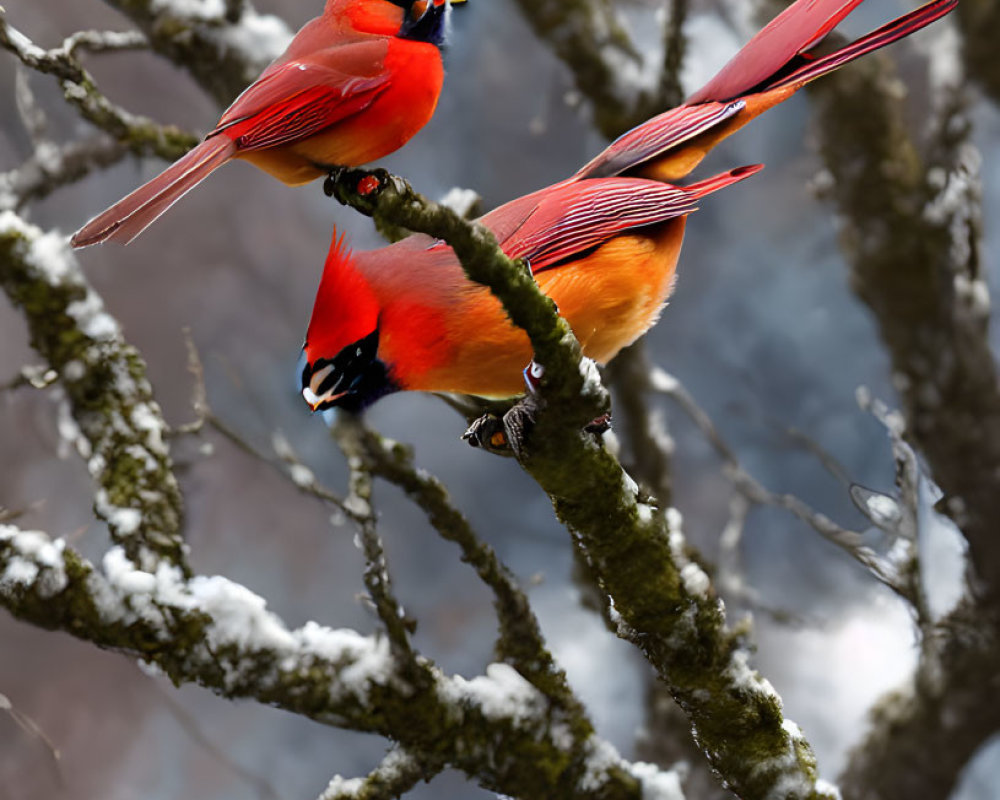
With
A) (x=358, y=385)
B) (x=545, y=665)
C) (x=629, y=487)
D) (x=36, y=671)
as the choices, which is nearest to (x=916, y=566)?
(x=545, y=665)

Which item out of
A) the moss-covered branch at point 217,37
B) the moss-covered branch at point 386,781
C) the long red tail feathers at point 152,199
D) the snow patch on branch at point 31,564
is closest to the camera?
the long red tail feathers at point 152,199

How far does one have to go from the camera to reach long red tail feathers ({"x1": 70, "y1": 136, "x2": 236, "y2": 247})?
27.6 inches

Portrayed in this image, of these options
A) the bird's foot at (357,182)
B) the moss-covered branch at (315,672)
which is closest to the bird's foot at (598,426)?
the bird's foot at (357,182)

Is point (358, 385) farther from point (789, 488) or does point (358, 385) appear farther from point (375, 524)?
point (789, 488)

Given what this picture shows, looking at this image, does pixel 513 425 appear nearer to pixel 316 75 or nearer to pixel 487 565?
pixel 316 75

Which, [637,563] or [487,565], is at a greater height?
[487,565]

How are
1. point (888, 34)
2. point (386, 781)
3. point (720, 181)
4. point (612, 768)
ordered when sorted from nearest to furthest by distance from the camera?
point (888, 34) → point (720, 181) → point (386, 781) → point (612, 768)

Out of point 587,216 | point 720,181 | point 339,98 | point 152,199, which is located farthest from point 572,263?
point 152,199

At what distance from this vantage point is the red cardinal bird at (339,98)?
0.82 metres

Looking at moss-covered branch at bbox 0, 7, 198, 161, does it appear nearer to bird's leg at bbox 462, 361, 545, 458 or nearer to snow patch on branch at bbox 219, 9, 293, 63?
snow patch on branch at bbox 219, 9, 293, 63

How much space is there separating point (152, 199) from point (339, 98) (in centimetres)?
19

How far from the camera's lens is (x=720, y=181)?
0.93 m

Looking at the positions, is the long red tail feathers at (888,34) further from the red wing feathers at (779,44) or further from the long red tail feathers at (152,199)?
the long red tail feathers at (152,199)

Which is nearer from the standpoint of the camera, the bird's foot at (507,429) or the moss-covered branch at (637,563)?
the moss-covered branch at (637,563)
